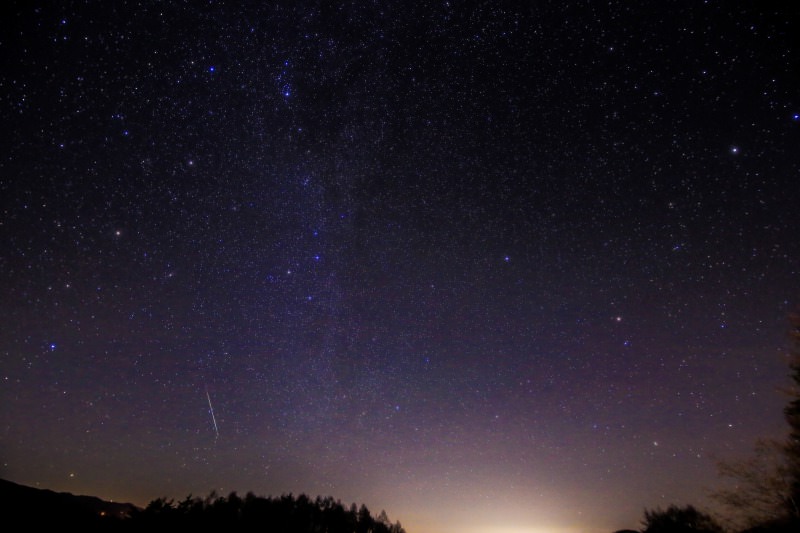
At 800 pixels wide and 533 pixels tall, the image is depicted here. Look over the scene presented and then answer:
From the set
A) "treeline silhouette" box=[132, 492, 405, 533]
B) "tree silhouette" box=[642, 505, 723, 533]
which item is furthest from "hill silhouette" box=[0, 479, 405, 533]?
"tree silhouette" box=[642, 505, 723, 533]

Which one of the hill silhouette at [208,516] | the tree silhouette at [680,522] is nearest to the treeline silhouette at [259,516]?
the hill silhouette at [208,516]

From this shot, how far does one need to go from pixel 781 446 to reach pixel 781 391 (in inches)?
89.8

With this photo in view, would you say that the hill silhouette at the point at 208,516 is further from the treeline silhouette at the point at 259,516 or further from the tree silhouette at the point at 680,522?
the tree silhouette at the point at 680,522

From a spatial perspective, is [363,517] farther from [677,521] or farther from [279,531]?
[677,521]

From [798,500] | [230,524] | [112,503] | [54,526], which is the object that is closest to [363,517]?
[230,524]

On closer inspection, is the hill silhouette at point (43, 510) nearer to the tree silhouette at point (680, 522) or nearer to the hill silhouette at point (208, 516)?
the hill silhouette at point (208, 516)

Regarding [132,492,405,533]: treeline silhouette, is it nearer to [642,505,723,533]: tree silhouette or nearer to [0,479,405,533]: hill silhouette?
[0,479,405,533]: hill silhouette

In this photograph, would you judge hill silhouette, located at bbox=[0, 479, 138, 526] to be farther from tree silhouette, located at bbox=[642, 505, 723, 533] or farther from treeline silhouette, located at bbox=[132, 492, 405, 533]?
tree silhouette, located at bbox=[642, 505, 723, 533]

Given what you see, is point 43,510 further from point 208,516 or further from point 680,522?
point 680,522

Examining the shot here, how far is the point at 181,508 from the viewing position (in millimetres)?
15648

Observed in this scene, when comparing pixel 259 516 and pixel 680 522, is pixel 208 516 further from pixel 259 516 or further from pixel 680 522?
pixel 680 522

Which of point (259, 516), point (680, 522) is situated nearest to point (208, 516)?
point (259, 516)

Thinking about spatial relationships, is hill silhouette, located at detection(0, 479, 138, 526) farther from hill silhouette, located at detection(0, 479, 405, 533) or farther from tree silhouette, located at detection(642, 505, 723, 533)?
tree silhouette, located at detection(642, 505, 723, 533)

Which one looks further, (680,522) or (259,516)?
(259,516)
